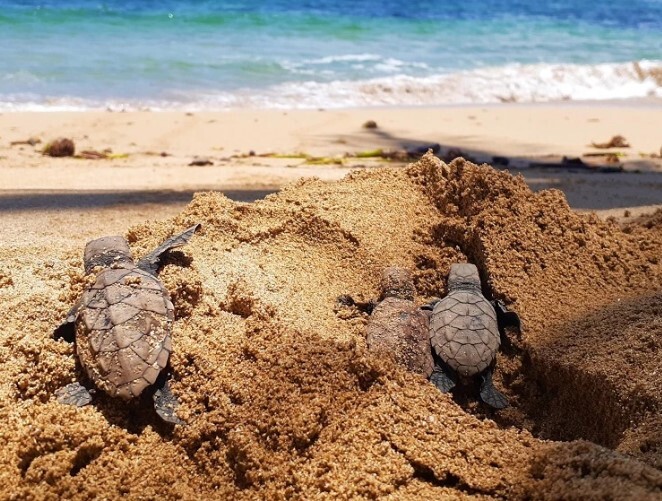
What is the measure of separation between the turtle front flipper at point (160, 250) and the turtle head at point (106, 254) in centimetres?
8

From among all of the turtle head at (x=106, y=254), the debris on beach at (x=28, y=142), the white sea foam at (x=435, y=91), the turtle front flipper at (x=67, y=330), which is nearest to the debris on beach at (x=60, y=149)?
A: the debris on beach at (x=28, y=142)

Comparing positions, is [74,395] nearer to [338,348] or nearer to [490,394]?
[338,348]

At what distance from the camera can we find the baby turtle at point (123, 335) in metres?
2.49

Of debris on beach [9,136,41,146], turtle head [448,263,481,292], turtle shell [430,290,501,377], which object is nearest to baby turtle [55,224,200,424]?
turtle shell [430,290,501,377]

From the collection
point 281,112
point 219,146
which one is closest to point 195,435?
point 219,146

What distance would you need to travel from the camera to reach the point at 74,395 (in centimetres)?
250

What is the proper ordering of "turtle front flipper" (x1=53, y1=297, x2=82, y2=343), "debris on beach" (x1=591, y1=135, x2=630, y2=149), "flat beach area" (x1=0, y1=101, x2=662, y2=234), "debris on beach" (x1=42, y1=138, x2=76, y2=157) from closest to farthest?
"turtle front flipper" (x1=53, y1=297, x2=82, y2=343), "flat beach area" (x1=0, y1=101, x2=662, y2=234), "debris on beach" (x1=42, y1=138, x2=76, y2=157), "debris on beach" (x1=591, y1=135, x2=630, y2=149)

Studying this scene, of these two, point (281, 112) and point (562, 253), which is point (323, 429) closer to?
point (562, 253)

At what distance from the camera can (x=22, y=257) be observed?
3.38 m

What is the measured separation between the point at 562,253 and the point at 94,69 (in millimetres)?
9377

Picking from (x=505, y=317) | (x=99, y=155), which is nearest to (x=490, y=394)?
(x=505, y=317)

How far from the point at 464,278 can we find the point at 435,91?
8.77m

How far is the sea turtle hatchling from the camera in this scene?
288cm

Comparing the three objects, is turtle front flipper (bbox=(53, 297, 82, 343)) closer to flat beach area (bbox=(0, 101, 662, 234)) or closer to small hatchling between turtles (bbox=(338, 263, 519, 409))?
small hatchling between turtles (bbox=(338, 263, 519, 409))
